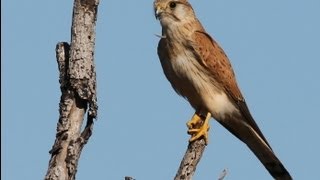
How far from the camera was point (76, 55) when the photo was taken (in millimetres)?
3670

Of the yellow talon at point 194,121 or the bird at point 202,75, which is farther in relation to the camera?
the bird at point 202,75

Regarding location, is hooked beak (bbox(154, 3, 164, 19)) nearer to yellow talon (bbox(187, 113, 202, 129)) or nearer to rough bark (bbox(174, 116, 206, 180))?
yellow talon (bbox(187, 113, 202, 129))

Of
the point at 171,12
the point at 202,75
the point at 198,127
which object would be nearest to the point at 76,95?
the point at 198,127

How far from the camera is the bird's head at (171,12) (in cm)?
645

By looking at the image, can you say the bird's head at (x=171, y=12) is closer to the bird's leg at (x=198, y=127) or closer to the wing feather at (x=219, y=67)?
the wing feather at (x=219, y=67)

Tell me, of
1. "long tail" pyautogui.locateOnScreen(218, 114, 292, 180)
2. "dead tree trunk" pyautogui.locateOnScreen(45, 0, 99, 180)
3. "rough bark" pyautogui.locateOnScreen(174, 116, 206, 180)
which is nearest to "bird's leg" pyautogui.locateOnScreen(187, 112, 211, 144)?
"rough bark" pyautogui.locateOnScreen(174, 116, 206, 180)

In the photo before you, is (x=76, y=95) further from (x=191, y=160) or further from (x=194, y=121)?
(x=194, y=121)

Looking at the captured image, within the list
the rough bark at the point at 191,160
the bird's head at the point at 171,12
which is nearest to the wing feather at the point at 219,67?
the bird's head at the point at 171,12

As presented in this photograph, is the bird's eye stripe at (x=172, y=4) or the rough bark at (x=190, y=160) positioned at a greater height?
the bird's eye stripe at (x=172, y=4)

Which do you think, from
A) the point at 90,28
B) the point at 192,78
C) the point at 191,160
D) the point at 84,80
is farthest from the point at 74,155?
the point at 192,78

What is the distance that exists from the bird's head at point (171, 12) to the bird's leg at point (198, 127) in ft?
3.16

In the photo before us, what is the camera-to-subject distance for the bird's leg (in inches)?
210

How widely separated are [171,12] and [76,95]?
9.73ft

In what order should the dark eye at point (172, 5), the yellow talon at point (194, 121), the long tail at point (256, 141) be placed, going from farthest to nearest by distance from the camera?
the dark eye at point (172, 5), the long tail at point (256, 141), the yellow talon at point (194, 121)
